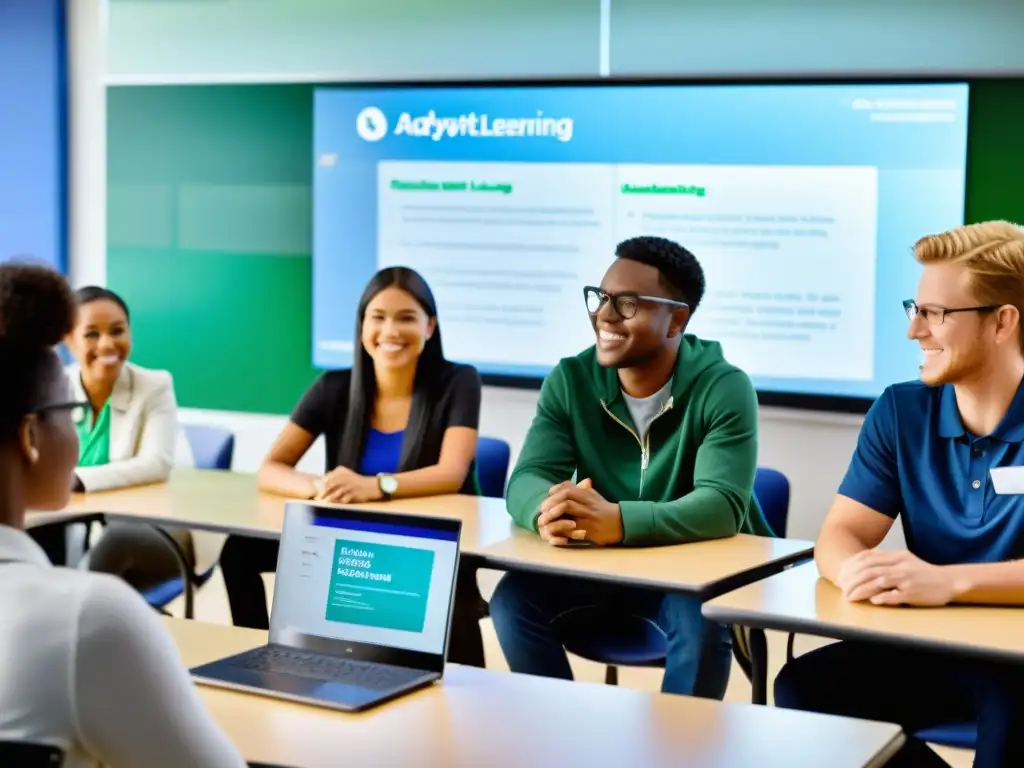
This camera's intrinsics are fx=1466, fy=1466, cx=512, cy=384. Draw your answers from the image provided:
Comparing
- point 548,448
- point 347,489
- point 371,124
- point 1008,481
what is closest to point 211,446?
point 347,489

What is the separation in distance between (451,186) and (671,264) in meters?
2.16

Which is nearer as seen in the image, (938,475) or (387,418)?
(938,475)

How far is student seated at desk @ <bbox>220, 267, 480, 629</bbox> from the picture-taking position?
4.22 m

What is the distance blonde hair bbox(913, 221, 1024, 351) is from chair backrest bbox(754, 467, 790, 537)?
110 centimetres

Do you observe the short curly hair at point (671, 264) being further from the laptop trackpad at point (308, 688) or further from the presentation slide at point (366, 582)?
the laptop trackpad at point (308, 688)

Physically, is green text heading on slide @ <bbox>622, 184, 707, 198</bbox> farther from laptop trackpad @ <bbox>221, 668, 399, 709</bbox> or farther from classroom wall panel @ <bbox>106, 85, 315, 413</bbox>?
laptop trackpad @ <bbox>221, 668, 399, 709</bbox>

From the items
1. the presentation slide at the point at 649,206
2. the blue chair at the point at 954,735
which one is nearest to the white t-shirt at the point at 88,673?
the blue chair at the point at 954,735

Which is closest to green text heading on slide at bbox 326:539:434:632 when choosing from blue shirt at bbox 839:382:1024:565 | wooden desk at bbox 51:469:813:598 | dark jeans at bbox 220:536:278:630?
wooden desk at bbox 51:469:813:598

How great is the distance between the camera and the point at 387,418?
436 cm

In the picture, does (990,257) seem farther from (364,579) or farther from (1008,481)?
(364,579)

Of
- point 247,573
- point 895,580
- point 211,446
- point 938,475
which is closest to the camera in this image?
point 895,580

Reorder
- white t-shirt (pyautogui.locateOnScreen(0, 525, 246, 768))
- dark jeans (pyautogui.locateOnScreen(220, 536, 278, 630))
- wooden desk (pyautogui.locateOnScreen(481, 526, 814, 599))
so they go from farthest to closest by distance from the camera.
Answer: dark jeans (pyautogui.locateOnScreen(220, 536, 278, 630)) → wooden desk (pyautogui.locateOnScreen(481, 526, 814, 599)) → white t-shirt (pyautogui.locateOnScreen(0, 525, 246, 768))

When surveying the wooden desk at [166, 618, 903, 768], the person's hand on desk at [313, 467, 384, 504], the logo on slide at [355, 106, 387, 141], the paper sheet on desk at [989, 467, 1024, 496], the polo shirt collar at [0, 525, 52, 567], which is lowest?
the wooden desk at [166, 618, 903, 768]

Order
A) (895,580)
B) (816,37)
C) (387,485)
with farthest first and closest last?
(816,37)
(387,485)
(895,580)
